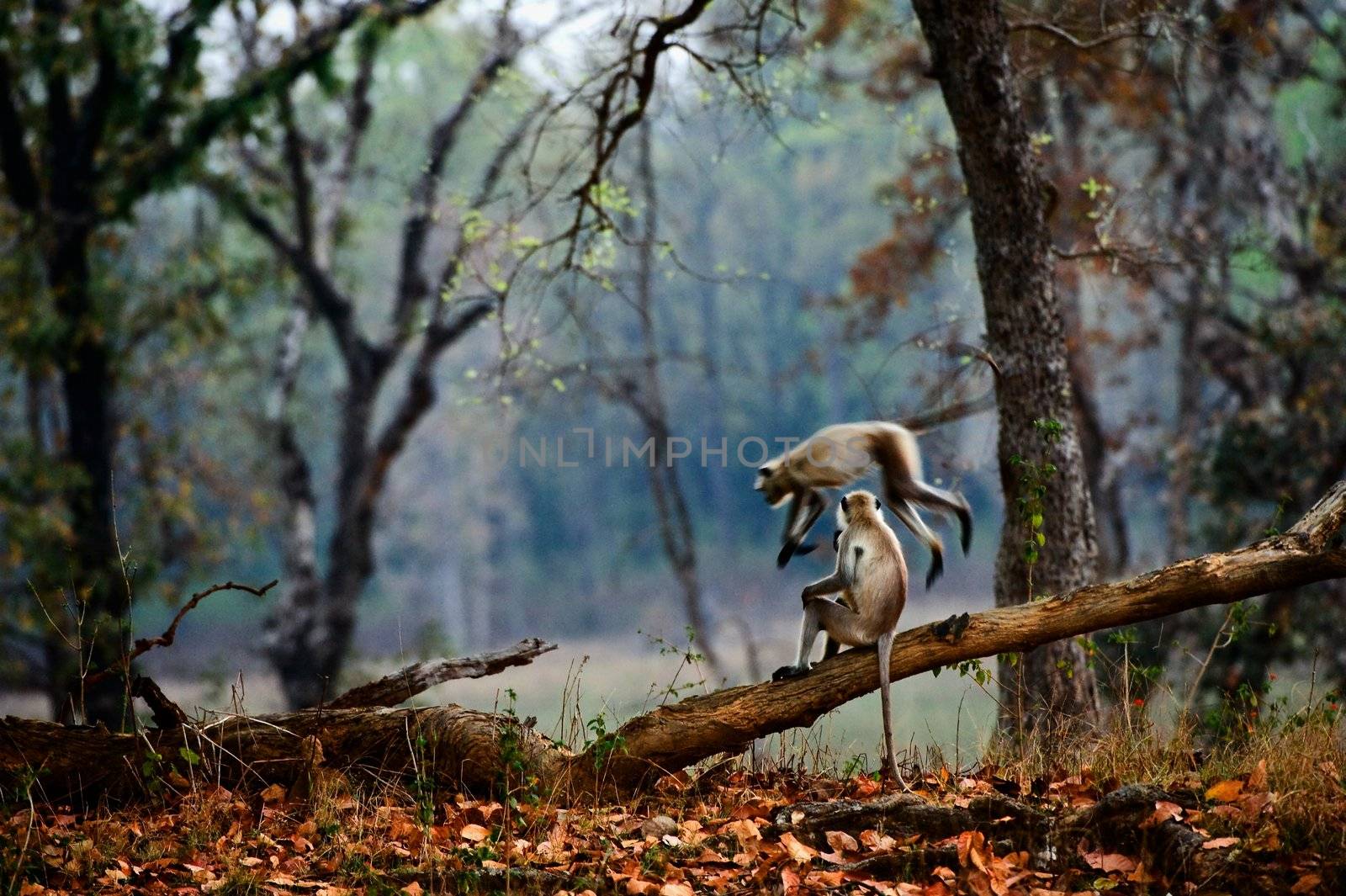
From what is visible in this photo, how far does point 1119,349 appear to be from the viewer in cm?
1612

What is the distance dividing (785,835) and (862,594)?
1.05m

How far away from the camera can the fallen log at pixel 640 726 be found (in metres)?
4.63

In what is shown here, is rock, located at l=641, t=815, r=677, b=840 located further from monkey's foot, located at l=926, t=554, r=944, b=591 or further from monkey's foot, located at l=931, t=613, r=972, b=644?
monkey's foot, located at l=926, t=554, r=944, b=591

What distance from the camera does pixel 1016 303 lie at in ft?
20.7

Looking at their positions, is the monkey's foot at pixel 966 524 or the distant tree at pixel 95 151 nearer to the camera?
the monkey's foot at pixel 966 524

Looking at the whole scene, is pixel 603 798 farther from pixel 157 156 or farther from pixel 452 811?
pixel 157 156

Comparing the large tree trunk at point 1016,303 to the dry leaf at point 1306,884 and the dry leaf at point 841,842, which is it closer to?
the dry leaf at point 841,842

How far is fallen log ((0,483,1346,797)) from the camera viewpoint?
15.2ft

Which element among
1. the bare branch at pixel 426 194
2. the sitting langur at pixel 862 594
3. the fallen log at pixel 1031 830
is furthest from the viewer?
the bare branch at pixel 426 194

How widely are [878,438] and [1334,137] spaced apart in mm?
13447

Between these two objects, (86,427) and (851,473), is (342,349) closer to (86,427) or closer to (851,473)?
(86,427)

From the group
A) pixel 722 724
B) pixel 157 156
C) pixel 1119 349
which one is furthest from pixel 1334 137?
pixel 722 724

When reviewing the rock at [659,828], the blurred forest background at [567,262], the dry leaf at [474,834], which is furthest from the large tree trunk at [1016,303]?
the dry leaf at [474,834]

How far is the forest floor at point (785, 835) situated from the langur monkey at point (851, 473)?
1.82m
